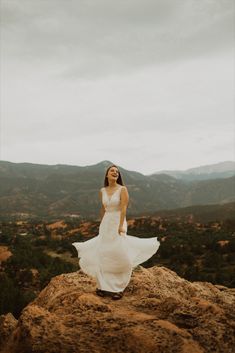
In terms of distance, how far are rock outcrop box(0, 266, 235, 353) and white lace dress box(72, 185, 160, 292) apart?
375 mm

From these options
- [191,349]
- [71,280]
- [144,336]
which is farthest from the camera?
[71,280]

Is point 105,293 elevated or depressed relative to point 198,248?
elevated

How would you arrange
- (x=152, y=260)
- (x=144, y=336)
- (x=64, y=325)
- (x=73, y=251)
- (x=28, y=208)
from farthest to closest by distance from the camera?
(x=28, y=208)
(x=73, y=251)
(x=152, y=260)
(x=64, y=325)
(x=144, y=336)

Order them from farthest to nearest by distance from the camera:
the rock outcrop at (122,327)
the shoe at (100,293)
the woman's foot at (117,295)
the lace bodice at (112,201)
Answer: the lace bodice at (112,201) → the shoe at (100,293) → the woman's foot at (117,295) → the rock outcrop at (122,327)

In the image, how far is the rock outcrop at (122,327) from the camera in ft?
12.5

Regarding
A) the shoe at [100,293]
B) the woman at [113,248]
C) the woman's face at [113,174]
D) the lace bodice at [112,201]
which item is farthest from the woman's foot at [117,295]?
the woman's face at [113,174]

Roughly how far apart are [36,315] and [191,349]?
1.95 m

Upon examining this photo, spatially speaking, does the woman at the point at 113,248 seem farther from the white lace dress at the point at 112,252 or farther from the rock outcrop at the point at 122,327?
the rock outcrop at the point at 122,327

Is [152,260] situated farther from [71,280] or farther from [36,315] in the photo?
[36,315]

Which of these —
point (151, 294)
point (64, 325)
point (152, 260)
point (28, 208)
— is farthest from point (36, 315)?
point (28, 208)

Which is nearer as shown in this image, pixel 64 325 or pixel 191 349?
pixel 191 349

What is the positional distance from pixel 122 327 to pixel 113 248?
5.80ft

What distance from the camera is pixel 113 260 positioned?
575 centimetres

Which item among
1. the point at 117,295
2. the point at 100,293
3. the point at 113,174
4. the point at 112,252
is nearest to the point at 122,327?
the point at 117,295
